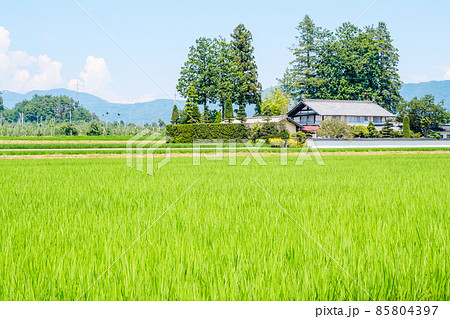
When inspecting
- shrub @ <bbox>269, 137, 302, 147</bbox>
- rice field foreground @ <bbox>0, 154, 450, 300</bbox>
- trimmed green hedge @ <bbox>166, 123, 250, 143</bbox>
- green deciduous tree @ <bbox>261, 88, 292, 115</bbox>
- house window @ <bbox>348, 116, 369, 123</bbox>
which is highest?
green deciduous tree @ <bbox>261, 88, 292, 115</bbox>

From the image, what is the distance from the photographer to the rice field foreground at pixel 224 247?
9.85 ft

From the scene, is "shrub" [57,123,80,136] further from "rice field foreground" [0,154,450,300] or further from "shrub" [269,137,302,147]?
"rice field foreground" [0,154,450,300]

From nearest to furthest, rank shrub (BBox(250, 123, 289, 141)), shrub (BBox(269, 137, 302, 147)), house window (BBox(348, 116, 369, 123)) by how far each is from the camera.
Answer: shrub (BBox(269, 137, 302, 147)) → shrub (BBox(250, 123, 289, 141)) → house window (BBox(348, 116, 369, 123))

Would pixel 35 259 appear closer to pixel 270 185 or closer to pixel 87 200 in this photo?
pixel 87 200

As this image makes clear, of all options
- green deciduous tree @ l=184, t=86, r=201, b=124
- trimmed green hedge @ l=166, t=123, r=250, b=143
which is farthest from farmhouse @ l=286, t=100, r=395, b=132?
trimmed green hedge @ l=166, t=123, r=250, b=143

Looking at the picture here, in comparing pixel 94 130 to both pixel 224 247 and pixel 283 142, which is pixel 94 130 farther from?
pixel 224 247

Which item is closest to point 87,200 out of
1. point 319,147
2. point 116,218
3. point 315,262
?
point 116,218

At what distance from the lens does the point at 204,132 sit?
42.0 m

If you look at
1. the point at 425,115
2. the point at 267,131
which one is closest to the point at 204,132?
the point at 267,131

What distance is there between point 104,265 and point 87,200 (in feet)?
14.4

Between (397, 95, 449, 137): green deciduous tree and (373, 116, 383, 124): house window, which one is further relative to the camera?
(373, 116, 383, 124): house window

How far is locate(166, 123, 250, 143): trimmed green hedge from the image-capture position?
41.6 m

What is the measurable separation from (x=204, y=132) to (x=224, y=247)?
38.1 m

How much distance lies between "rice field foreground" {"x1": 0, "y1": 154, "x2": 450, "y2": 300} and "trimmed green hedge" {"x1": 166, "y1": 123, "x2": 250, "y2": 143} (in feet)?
111
